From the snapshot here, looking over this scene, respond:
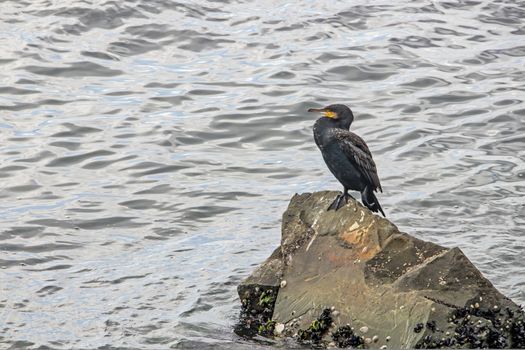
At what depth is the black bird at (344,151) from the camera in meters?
9.13

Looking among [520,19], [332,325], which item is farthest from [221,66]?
[332,325]

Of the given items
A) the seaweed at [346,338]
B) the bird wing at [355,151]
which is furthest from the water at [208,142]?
the bird wing at [355,151]

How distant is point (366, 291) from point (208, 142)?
22.5 feet

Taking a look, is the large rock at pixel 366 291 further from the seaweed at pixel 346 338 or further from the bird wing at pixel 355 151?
the bird wing at pixel 355 151

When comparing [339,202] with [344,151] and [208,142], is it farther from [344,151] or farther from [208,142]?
[208,142]

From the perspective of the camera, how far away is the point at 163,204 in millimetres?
12484

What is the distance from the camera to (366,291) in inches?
314

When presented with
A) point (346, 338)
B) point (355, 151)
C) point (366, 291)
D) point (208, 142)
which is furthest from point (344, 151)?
point (208, 142)

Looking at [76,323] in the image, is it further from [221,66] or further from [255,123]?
[221,66]

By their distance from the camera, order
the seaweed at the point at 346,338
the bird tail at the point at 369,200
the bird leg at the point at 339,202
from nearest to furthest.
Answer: the seaweed at the point at 346,338 → the bird leg at the point at 339,202 → the bird tail at the point at 369,200

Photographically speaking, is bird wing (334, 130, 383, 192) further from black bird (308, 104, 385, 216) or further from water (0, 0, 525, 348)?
water (0, 0, 525, 348)

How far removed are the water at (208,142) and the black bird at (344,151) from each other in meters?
1.52

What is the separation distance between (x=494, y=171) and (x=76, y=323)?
595cm

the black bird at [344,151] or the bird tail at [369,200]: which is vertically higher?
the black bird at [344,151]
